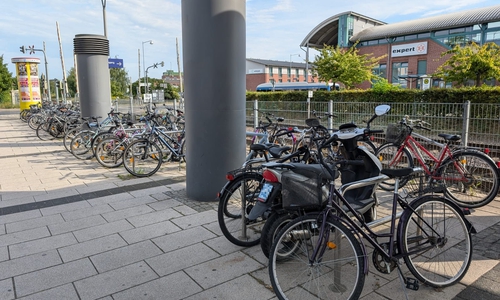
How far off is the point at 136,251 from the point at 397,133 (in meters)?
3.08

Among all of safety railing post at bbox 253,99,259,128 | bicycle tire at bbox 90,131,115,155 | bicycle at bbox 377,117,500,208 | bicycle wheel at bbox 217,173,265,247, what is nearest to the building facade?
safety railing post at bbox 253,99,259,128

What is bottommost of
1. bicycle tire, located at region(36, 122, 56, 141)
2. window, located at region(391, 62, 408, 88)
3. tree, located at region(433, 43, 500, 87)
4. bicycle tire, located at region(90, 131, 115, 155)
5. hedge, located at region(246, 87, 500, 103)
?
bicycle tire, located at region(36, 122, 56, 141)

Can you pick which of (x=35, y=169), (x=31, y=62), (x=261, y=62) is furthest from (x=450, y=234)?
(x=261, y=62)

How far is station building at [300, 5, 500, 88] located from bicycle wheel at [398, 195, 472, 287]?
88.7 feet

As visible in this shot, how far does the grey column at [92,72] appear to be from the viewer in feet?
35.3

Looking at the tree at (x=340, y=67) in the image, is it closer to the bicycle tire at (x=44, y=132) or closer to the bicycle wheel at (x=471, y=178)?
the bicycle tire at (x=44, y=132)

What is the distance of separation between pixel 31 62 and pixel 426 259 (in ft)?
87.3

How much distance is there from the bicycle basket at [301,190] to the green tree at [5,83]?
45866 mm

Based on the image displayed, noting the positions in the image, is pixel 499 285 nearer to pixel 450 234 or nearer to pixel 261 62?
pixel 450 234

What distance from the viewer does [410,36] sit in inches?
1378

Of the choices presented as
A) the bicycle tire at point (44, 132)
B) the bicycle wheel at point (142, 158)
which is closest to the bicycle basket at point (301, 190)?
the bicycle wheel at point (142, 158)

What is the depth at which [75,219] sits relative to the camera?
15.0 feet

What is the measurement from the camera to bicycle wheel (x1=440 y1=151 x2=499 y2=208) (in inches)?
182

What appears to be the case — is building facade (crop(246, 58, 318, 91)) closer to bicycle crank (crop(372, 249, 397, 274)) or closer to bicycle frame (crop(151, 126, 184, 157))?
bicycle frame (crop(151, 126, 184, 157))
